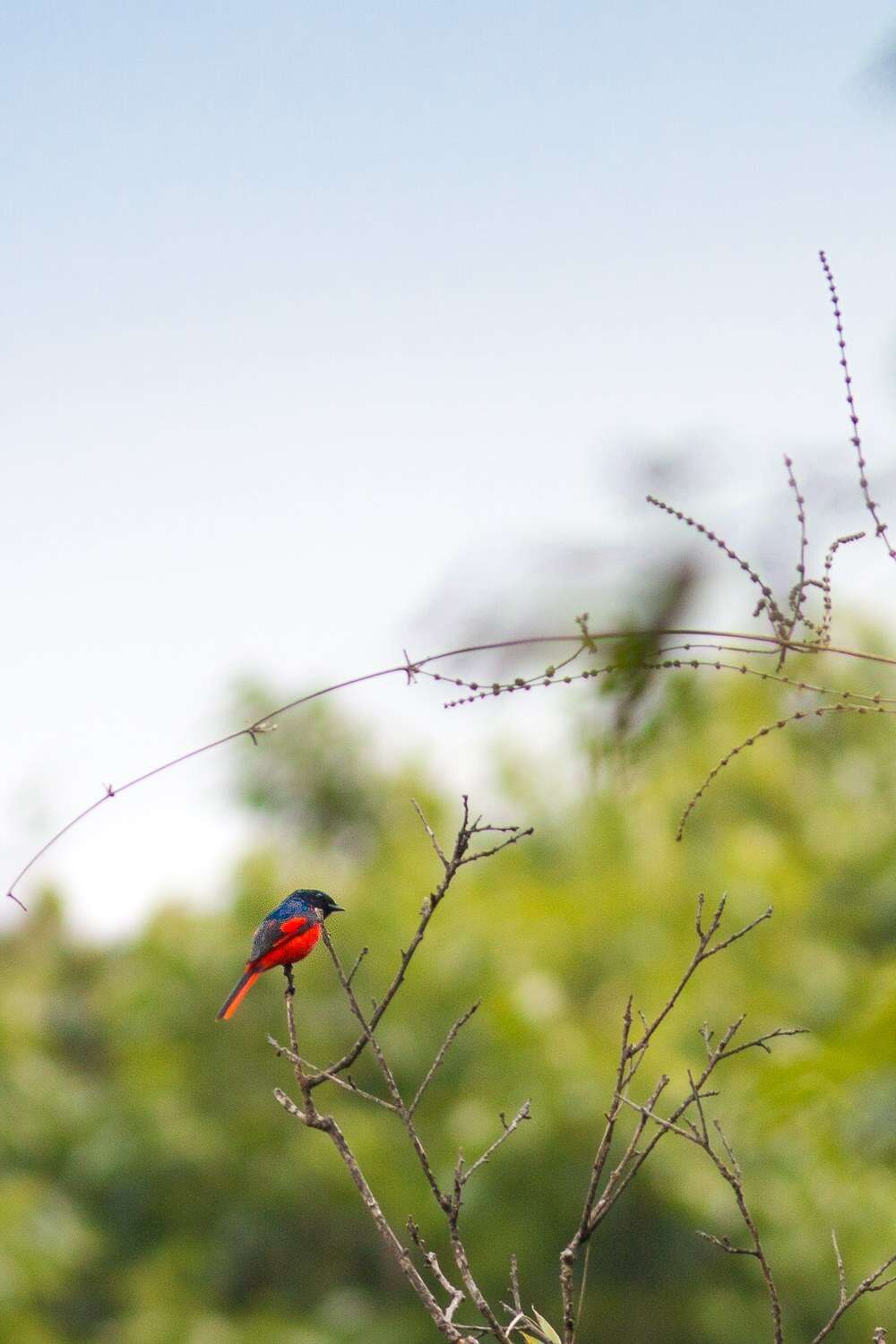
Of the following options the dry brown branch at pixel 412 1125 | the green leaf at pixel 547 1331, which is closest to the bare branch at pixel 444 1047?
the dry brown branch at pixel 412 1125

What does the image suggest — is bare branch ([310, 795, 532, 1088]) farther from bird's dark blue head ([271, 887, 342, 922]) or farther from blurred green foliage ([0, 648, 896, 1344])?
blurred green foliage ([0, 648, 896, 1344])

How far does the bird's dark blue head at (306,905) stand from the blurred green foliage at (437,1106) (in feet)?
30.8

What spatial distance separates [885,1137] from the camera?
9.23 ft

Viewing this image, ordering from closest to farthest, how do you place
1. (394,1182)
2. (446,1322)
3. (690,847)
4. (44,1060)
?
(446,1322)
(394,1182)
(44,1060)
(690,847)

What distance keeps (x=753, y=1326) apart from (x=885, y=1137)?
10096 mm

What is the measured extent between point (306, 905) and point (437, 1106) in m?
12.3

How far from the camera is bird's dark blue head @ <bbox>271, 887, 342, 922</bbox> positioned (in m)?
1.28

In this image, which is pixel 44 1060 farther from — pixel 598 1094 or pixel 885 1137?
pixel 885 1137

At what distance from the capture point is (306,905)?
1.30 meters

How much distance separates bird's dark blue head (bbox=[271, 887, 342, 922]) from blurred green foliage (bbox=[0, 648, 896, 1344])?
9.39 m

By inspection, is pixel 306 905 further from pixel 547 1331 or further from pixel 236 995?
pixel 547 1331

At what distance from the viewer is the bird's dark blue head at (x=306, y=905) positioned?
128 centimetres

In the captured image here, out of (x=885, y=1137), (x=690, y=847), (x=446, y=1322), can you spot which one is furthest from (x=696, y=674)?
(x=690, y=847)

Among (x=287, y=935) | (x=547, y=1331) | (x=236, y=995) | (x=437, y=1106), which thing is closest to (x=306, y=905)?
(x=287, y=935)
